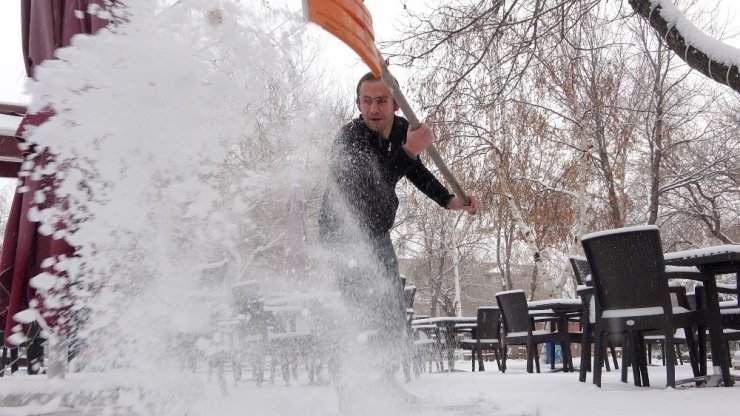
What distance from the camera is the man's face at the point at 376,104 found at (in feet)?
8.48

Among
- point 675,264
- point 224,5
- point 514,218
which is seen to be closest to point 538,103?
point 514,218

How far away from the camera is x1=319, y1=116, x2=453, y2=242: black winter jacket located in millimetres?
2510

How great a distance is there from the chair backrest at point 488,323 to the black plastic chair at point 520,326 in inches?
64.0

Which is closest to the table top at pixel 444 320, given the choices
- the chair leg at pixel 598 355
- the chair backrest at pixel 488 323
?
the chair backrest at pixel 488 323

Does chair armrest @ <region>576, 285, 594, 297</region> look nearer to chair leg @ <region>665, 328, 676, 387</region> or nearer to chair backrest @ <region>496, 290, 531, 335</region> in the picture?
chair leg @ <region>665, 328, 676, 387</region>

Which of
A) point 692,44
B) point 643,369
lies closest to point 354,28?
point 692,44

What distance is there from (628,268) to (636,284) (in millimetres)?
113

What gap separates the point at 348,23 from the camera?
2406 millimetres

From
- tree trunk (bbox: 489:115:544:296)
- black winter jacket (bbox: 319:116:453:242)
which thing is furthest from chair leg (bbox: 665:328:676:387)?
tree trunk (bbox: 489:115:544:296)

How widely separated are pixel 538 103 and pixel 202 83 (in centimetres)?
998

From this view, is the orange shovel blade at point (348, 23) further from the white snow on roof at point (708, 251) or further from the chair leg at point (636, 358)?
the chair leg at point (636, 358)

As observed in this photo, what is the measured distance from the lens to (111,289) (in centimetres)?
250

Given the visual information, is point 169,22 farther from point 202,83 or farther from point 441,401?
point 441,401

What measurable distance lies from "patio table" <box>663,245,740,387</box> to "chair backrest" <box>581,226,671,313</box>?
266 millimetres
